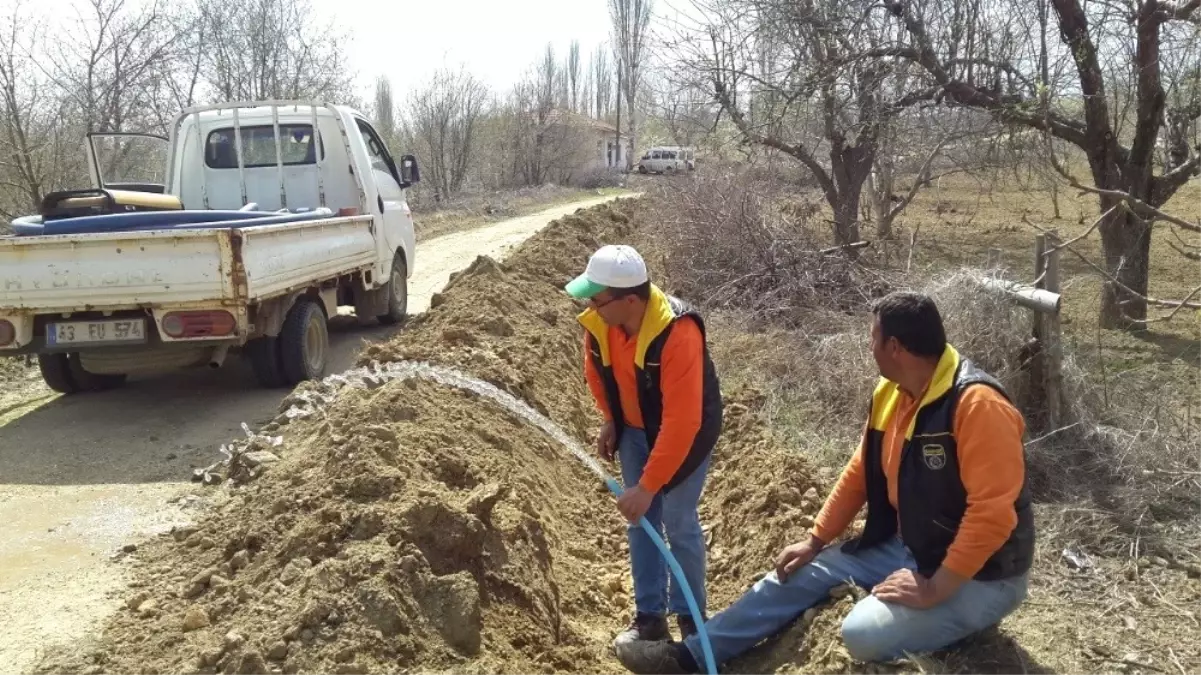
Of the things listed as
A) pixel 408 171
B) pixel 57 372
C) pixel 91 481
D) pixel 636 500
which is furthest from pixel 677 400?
pixel 408 171

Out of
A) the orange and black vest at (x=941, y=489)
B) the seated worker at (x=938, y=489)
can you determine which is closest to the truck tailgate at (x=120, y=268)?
the seated worker at (x=938, y=489)

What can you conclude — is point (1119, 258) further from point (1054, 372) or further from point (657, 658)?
point (657, 658)

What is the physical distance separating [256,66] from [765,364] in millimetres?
A: 26470

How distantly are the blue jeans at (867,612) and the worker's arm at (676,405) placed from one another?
0.59 m

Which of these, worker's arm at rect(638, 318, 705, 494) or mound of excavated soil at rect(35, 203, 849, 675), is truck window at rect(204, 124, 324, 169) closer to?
mound of excavated soil at rect(35, 203, 849, 675)

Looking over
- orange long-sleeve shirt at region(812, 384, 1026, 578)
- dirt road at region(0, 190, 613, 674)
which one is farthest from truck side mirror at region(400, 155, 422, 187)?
orange long-sleeve shirt at region(812, 384, 1026, 578)

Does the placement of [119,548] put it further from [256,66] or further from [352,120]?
[256,66]

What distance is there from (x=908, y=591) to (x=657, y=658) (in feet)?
3.57

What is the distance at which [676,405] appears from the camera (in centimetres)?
340

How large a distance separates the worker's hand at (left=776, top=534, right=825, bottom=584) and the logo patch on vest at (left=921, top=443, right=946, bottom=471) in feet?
2.25

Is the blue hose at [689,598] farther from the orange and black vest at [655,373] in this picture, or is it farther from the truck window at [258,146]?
the truck window at [258,146]

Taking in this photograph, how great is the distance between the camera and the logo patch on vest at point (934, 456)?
2906 millimetres

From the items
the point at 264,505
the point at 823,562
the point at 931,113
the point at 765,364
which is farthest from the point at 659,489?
the point at 931,113

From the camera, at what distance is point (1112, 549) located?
4070 millimetres
